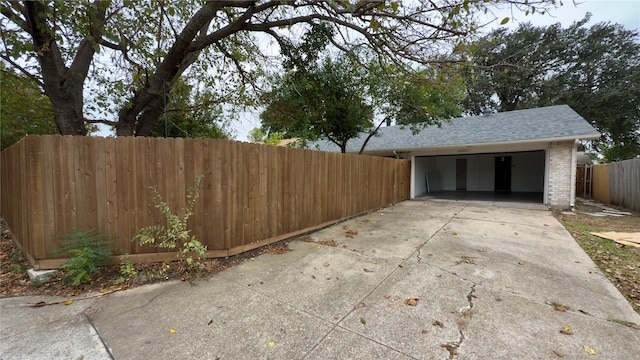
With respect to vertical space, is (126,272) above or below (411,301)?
above

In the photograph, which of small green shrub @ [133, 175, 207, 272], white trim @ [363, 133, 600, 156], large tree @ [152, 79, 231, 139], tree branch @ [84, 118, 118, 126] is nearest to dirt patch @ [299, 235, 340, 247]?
small green shrub @ [133, 175, 207, 272]

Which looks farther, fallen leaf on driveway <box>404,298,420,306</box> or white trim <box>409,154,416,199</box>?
white trim <box>409,154,416,199</box>

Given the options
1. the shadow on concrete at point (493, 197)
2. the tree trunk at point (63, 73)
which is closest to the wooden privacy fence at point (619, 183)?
the shadow on concrete at point (493, 197)

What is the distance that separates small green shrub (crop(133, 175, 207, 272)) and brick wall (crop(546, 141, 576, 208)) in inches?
439

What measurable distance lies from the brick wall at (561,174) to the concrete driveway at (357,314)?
640 cm

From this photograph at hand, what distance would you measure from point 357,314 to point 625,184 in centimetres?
1196

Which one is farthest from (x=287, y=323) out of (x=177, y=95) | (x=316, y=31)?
(x=177, y=95)

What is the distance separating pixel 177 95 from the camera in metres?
7.75

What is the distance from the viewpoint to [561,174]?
28.7ft

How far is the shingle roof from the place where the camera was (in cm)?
874

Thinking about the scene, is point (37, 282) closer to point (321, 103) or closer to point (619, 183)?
point (321, 103)

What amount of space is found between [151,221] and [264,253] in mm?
1650

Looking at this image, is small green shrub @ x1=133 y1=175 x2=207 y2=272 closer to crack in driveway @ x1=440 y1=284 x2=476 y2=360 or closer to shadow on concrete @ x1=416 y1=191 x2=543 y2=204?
crack in driveway @ x1=440 y1=284 x2=476 y2=360

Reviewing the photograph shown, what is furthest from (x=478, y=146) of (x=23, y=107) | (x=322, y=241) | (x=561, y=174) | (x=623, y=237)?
(x=23, y=107)
